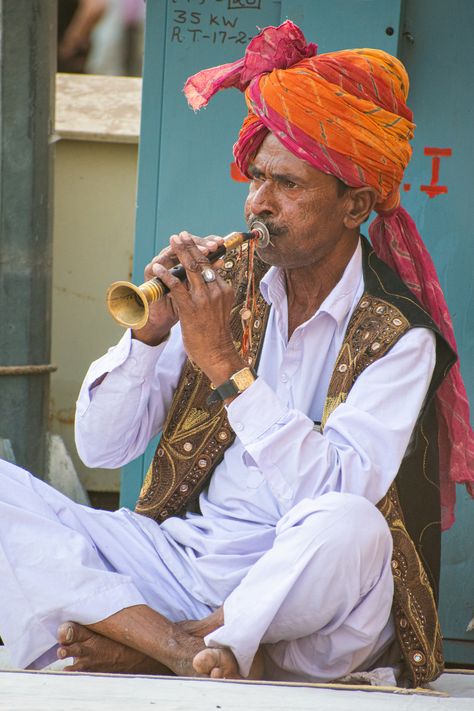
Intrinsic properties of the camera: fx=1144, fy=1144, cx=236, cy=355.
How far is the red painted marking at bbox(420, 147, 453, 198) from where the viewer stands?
3666 mm

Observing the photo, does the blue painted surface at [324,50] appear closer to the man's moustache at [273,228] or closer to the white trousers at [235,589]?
the man's moustache at [273,228]

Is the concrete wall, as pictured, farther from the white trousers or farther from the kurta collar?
the white trousers

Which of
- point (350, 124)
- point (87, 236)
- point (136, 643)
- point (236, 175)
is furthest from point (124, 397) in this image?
point (87, 236)

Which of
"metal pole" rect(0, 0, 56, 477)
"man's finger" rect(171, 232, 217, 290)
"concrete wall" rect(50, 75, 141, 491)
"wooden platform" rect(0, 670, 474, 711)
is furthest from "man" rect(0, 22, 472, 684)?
"concrete wall" rect(50, 75, 141, 491)

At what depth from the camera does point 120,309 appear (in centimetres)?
268

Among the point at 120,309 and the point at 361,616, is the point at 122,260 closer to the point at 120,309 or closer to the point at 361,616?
the point at 120,309

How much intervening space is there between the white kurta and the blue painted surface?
848mm

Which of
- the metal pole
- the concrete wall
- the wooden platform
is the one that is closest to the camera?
the wooden platform

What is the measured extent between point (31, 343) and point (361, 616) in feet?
7.54

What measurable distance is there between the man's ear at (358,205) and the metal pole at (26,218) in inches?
70.2

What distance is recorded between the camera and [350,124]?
2795mm

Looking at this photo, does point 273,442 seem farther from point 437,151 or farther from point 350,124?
point 437,151

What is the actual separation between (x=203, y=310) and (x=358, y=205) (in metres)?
0.60

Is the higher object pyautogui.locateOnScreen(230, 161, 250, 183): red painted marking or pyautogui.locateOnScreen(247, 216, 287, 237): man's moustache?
pyautogui.locateOnScreen(230, 161, 250, 183): red painted marking
